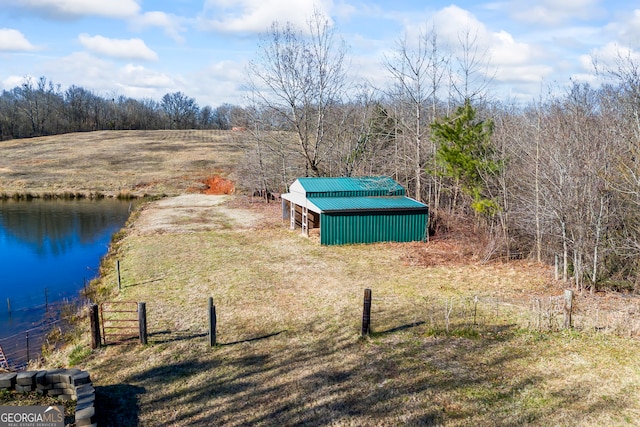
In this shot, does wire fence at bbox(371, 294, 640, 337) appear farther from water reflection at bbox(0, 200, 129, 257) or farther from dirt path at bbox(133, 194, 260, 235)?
water reflection at bbox(0, 200, 129, 257)

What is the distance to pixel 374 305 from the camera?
12.3 m

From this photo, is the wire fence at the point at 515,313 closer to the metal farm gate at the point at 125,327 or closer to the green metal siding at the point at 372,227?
the metal farm gate at the point at 125,327

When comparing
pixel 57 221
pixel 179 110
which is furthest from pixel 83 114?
pixel 57 221

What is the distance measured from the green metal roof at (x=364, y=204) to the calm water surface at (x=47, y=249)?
9596 millimetres

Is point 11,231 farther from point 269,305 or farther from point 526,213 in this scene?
point 526,213

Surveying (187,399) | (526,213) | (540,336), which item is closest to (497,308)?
(540,336)

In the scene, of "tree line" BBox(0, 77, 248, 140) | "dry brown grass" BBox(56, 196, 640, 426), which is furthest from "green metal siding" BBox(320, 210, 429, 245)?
"tree line" BBox(0, 77, 248, 140)

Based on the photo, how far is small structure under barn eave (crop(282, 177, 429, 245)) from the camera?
20.0m

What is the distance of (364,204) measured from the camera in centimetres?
2059

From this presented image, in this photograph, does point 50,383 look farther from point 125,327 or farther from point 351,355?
point 351,355

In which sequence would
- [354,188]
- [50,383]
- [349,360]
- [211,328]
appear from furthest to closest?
[354,188] → [211,328] → [349,360] → [50,383]

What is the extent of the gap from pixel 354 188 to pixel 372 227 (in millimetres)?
2786

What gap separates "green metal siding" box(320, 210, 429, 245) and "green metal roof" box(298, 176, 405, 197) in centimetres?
198

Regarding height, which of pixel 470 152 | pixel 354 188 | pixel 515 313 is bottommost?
pixel 515 313
